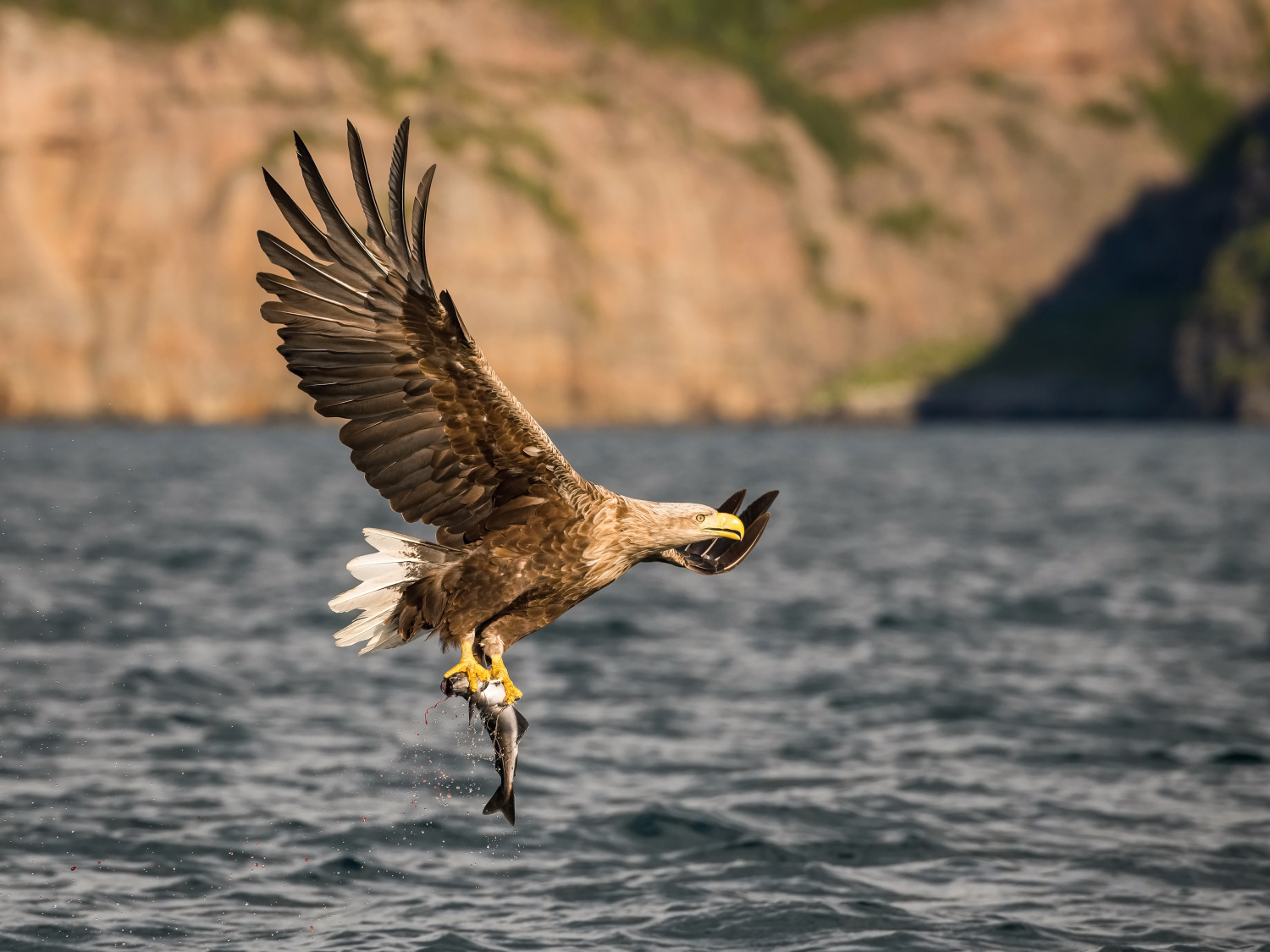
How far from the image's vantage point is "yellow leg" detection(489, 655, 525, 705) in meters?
7.48

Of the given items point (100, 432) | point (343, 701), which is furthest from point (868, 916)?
point (100, 432)

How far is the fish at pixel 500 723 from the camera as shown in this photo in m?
7.33

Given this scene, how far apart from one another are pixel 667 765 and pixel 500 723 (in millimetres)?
5535

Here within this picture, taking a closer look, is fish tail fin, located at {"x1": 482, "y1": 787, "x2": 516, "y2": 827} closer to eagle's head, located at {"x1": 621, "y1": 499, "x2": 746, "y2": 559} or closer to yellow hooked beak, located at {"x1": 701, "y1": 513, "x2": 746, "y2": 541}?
eagle's head, located at {"x1": 621, "y1": 499, "x2": 746, "y2": 559}

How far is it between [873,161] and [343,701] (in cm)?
10682

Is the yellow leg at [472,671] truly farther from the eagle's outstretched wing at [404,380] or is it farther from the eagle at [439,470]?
the eagle's outstretched wing at [404,380]

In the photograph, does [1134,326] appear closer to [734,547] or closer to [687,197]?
[687,197]

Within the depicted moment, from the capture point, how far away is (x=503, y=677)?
7.61 metres

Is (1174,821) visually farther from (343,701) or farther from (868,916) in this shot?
(343,701)

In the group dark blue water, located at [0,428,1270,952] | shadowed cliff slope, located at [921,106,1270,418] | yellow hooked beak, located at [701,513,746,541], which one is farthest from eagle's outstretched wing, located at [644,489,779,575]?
shadowed cliff slope, located at [921,106,1270,418]

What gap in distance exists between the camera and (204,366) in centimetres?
8481

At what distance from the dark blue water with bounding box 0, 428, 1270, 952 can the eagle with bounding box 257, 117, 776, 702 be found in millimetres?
2032

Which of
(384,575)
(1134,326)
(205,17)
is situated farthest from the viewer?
(1134,326)

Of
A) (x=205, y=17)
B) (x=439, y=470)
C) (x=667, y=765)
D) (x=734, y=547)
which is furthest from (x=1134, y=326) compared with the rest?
(x=439, y=470)
